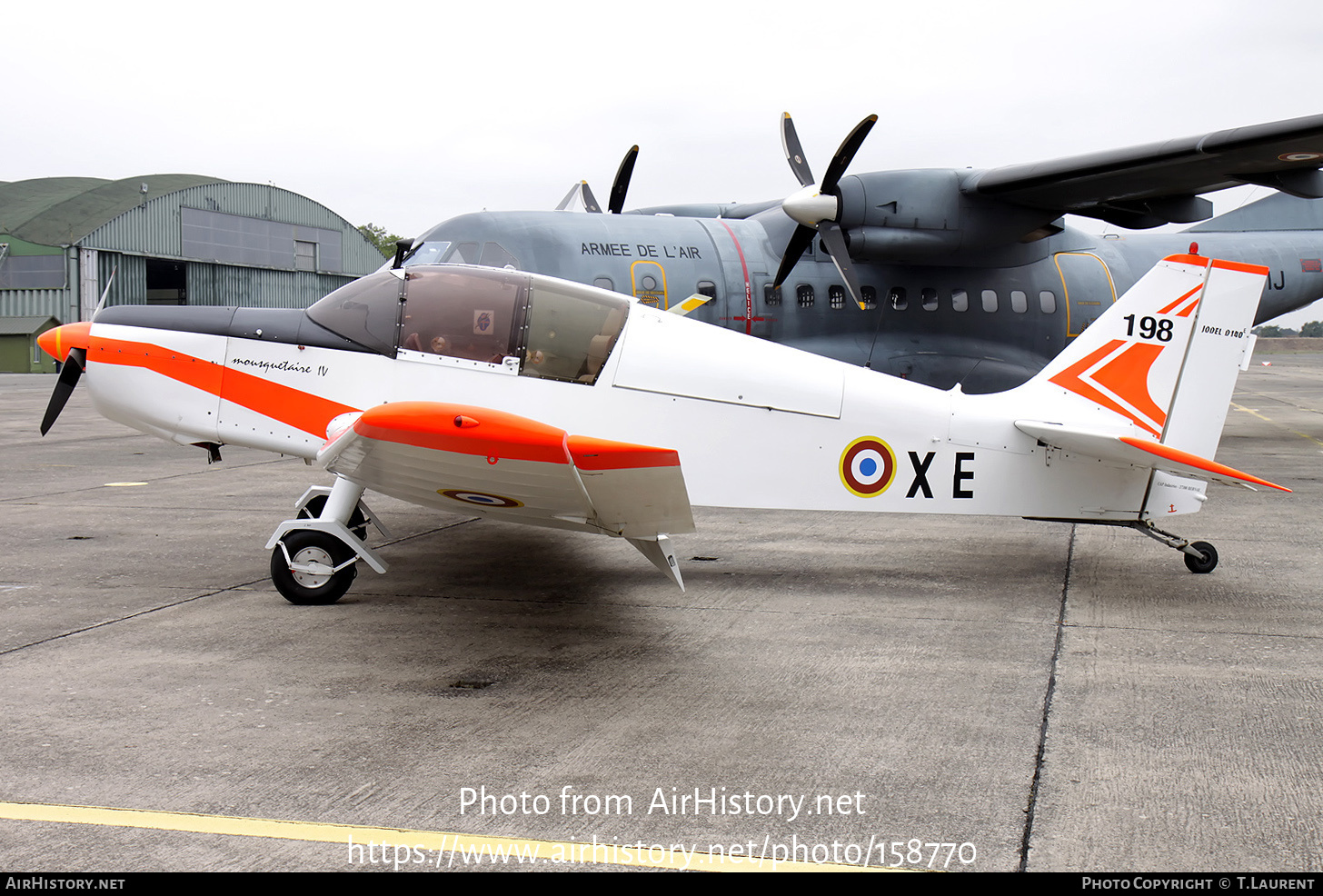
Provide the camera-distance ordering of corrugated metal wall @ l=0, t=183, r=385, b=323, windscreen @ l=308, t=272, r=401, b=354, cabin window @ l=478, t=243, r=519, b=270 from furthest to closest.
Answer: corrugated metal wall @ l=0, t=183, r=385, b=323 < cabin window @ l=478, t=243, r=519, b=270 < windscreen @ l=308, t=272, r=401, b=354

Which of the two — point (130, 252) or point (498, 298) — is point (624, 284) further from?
point (130, 252)

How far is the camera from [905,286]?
14.9 m

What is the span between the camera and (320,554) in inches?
267

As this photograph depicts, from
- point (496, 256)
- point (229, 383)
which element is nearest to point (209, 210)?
point (496, 256)

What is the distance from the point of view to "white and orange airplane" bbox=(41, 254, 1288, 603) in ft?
22.3

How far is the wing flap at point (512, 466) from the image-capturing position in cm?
501

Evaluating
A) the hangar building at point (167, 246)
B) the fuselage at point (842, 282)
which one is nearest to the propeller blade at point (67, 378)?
the fuselage at point (842, 282)

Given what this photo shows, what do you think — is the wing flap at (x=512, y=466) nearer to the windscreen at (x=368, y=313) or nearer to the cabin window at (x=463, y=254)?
the windscreen at (x=368, y=313)

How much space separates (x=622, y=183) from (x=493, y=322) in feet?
34.9

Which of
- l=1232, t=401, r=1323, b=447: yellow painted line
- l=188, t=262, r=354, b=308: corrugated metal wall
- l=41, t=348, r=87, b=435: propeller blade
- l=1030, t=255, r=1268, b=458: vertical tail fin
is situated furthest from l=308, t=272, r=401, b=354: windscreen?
l=188, t=262, r=354, b=308: corrugated metal wall

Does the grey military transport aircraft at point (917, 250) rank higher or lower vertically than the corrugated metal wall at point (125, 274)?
higher

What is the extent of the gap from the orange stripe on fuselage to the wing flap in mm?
992

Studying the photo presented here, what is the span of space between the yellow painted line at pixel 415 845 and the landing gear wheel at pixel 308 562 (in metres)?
3.01

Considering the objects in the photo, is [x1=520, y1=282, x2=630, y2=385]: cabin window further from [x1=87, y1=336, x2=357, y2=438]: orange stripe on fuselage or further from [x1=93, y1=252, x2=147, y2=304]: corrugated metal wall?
[x1=93, y1=252, x2=147, y2=304]: corrugated metal wall
